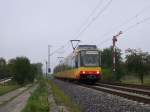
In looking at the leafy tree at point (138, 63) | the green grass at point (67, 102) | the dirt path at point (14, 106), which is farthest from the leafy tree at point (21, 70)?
the green grass at point (67, 102)

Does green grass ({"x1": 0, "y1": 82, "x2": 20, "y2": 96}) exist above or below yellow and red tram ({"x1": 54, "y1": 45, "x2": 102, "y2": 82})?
below

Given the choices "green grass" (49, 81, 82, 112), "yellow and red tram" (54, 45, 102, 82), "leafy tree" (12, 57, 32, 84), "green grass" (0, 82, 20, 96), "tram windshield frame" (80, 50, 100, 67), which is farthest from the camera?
"leafy tree" (12, 57, 32, 84)

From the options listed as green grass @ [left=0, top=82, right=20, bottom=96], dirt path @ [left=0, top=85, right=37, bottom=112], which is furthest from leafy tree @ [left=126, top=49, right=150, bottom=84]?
dirt path @ [left=0, top=85, right=37, bottom=112]

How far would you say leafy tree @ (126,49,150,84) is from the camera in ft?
218

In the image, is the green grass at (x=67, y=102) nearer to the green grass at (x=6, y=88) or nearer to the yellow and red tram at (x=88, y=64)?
the yellow and red tram at (x=88, y=64)

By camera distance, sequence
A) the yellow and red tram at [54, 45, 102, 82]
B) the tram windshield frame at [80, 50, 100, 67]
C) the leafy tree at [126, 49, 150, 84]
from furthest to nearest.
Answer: the leafy tree at [126, 49, 150, 84] < the tram windshield frame at [80, 50, 100, 67] < the yellow and red tram at [54, 45, 102, 82]

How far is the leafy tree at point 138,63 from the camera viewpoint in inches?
2616

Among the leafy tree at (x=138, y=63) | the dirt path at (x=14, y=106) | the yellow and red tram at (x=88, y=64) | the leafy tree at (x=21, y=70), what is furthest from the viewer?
the leafy tree at (x=21, y=70)

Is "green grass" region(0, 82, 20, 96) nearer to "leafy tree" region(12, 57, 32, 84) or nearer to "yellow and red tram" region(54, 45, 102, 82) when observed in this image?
"leafy tree" region(12, 57, 32, 84)

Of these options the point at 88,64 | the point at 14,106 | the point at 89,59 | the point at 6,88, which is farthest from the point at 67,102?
the point at 6,88

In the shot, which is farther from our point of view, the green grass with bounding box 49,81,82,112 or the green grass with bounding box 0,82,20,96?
the green grass with bounding box 0,82,20,96

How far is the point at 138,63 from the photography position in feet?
221

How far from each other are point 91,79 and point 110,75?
60.0 ft

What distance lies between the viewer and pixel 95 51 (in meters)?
44.6
